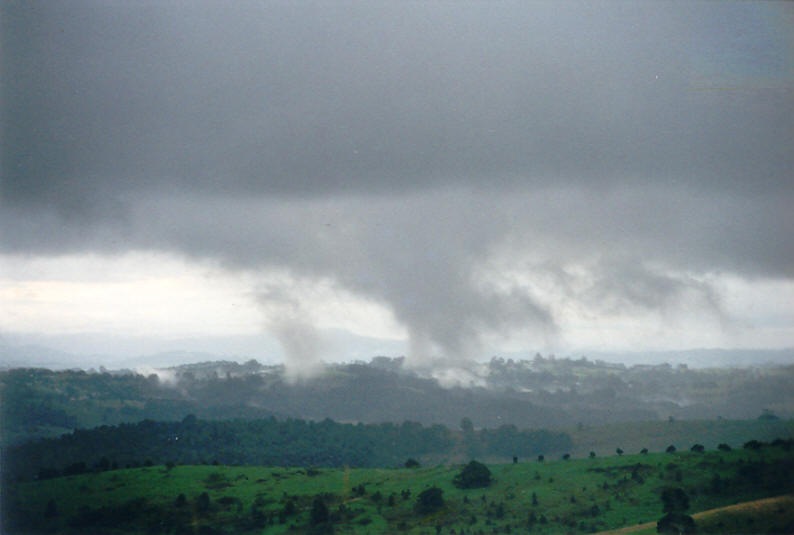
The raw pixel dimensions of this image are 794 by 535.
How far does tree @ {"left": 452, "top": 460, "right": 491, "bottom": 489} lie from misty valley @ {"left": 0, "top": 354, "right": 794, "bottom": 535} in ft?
0.44

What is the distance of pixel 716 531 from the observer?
2825 centimetres


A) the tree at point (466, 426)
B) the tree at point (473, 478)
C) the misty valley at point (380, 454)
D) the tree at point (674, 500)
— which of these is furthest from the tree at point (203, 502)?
the tree at point (466, 426)

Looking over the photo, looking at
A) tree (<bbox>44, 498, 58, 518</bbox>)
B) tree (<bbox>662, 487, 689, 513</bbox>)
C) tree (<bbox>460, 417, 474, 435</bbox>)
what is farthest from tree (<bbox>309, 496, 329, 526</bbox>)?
tree (<bbox>460, 417, 474, 435</bbox>)

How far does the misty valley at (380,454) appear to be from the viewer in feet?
112

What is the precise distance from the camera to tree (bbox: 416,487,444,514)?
35.4 meters

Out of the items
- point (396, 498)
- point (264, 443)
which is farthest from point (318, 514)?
point (264, 443)

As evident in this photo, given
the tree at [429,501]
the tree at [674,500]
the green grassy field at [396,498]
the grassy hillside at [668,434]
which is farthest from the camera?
the grassy hillside at [668,434]

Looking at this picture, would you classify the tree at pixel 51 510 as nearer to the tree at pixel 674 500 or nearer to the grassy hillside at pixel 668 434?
the tree at pixel 674 500

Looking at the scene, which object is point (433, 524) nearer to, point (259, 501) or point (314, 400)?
point (259, 501)

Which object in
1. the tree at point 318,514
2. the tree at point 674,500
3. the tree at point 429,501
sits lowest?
the tree at point 318,514

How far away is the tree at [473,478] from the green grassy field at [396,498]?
0.63m

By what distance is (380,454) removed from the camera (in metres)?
59.5

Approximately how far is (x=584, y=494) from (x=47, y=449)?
34.6 meters

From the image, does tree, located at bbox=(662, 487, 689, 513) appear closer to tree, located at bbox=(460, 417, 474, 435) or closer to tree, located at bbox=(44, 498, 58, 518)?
tree, located at bbox=(44, 498, 58, 518)
